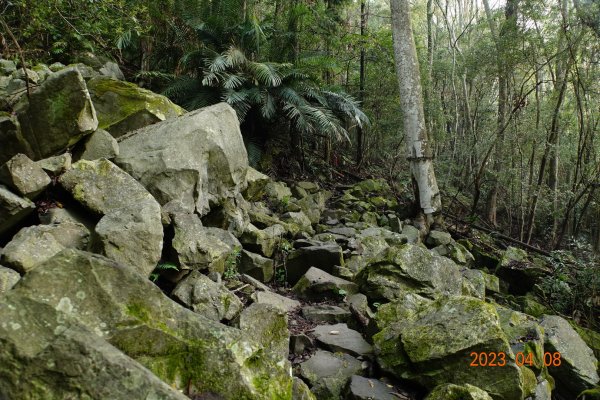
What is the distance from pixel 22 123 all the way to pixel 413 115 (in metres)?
7.08

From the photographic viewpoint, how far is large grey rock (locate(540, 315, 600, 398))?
4.45 metres

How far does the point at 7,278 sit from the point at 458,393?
295cm

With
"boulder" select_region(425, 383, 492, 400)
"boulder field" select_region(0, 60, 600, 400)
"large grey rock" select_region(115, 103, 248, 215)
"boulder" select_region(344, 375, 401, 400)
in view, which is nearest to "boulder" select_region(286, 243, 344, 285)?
"boulder field" select_region(0, 60, 600, 400)

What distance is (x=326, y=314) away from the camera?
4.41 metres

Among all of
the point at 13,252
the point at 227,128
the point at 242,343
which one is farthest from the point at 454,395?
the point at 227,128

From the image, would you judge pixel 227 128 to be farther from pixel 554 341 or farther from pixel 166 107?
pixel 554 341

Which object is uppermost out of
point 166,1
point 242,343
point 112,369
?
point 166,1

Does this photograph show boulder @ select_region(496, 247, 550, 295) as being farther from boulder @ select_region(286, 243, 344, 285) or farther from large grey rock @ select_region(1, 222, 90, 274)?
large grey rock @ select_region(1, 222, 90, 274)

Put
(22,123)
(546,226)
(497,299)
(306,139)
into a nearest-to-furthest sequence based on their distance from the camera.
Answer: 1. (22,123)
2. (497,299)
3. (306,139)
4. (546,226)

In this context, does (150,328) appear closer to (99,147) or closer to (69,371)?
(69,371)

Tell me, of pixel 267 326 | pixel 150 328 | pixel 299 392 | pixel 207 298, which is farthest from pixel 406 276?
pixel 150 328

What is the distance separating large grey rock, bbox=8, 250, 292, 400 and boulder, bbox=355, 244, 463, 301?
278 centimetres

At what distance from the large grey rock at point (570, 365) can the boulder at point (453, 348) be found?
1.58 metres

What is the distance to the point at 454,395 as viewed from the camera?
280cm
